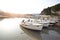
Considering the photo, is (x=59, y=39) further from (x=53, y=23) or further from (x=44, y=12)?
(x=44, y=12)

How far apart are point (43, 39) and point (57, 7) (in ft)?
44.8

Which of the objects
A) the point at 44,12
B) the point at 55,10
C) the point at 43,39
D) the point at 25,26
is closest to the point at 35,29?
the point at 25,26

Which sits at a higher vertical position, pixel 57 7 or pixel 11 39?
pixel 57 7

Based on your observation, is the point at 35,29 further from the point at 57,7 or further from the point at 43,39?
the point at 57,7

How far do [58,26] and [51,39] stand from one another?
542cm

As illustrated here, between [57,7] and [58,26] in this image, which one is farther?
[57,7]

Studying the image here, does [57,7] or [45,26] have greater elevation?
[57,7]

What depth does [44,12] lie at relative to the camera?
25.1 meters

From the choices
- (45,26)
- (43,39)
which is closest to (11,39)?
(43,39)

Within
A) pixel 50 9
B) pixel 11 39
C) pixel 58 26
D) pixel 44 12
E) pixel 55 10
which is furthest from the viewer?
pixel 44 12

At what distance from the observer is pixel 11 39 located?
28.2 feet

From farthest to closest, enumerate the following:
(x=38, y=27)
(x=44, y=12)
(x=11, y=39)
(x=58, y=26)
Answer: (x=44, y=12) < (x=58, y=26) < (x=38, y=27) < (x=11, y=39)

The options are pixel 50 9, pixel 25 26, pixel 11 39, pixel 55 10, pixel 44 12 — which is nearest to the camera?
pixel 11 39

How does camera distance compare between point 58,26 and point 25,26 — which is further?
point 58,26
